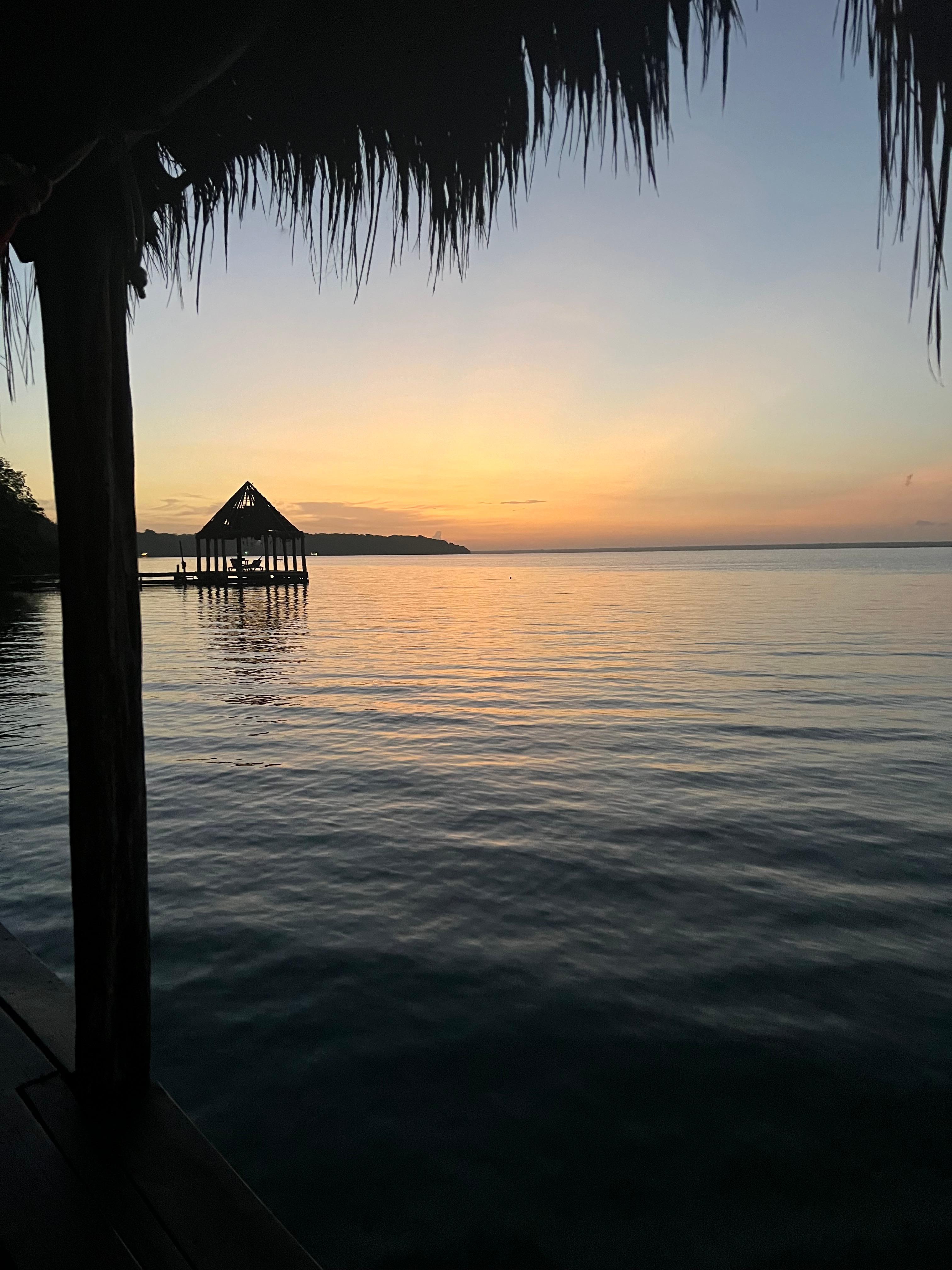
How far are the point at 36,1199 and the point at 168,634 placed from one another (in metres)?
28.6

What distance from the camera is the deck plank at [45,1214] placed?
203 centimetres

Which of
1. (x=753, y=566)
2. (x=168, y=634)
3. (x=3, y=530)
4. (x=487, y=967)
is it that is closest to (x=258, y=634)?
(x=168, y=634)

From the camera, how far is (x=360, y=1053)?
409 centimetres

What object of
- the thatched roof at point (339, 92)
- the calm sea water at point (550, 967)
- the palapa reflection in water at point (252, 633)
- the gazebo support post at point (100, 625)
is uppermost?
the thatched roof at point (339, 92)

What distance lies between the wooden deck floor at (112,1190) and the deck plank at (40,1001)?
2cm

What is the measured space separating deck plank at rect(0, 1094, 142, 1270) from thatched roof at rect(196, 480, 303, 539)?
48282 millimetres

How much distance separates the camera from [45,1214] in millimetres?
2189

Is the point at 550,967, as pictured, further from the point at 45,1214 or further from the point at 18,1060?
the point at 45,1214

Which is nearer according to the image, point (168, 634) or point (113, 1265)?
point (113, 1265)

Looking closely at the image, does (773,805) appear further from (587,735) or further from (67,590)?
(67,590)

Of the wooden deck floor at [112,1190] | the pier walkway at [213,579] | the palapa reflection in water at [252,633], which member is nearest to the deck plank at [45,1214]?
the wooden deck floor at [112,1190]

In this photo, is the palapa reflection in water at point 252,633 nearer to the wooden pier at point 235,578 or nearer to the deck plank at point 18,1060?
the wooden pier at point 235,578

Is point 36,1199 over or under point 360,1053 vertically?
over

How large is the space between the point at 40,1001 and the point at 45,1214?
1.33 m
